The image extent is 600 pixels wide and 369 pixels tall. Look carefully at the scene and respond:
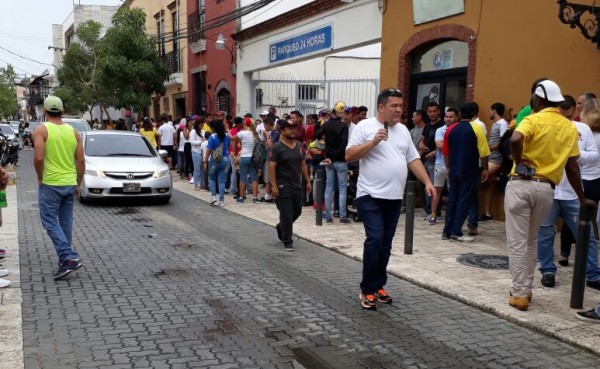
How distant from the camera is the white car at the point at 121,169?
1118 centimetres

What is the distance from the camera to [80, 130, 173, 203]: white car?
11.2 m

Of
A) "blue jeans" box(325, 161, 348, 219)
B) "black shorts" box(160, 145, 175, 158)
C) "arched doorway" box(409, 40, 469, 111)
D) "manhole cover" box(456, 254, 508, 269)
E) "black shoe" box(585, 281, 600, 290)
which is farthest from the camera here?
"black shorts" box(160, 145, 175, 158)

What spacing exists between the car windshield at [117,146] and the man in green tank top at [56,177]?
5856 mm

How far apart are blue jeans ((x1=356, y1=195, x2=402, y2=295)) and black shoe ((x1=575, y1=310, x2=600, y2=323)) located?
1742 mm

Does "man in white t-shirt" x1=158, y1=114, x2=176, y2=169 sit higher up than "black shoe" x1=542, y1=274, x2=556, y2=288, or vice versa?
"man in white t-shirt" x1=158, y1=114, x2=176, y2=169

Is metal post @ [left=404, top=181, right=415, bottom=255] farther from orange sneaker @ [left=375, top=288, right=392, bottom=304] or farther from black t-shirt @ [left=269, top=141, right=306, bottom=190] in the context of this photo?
orange sneaker @ [left=375, top=288, right=392, bottom=304]

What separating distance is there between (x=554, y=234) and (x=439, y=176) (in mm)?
3724

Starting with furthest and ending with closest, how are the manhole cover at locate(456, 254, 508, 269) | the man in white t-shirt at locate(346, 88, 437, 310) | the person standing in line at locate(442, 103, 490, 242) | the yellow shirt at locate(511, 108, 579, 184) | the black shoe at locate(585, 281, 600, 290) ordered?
the person standing in line at locate(442, 103, 490, 242), the manhole cover at locate(456, 254, 508, 269), the black shoe at locate(585, 281, 600, 290), the man in white t-shirt at locate(346, 88, 437, 310), the yellow shirt at locate(511, 108, 579, 184)

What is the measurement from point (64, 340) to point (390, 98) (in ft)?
11.1

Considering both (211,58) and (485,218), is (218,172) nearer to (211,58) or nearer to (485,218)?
(485,218)

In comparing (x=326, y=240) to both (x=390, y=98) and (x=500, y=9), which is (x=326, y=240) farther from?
(x=500, y=9)

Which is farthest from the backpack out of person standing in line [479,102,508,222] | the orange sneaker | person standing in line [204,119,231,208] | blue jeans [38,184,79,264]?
the orange sneaker

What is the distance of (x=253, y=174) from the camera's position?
12.7 metres

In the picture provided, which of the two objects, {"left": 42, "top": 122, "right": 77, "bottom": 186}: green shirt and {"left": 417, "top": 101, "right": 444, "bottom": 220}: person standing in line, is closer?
{"left": 42, "top": 122, "right": 77, "bottom": 186}: green shirt
